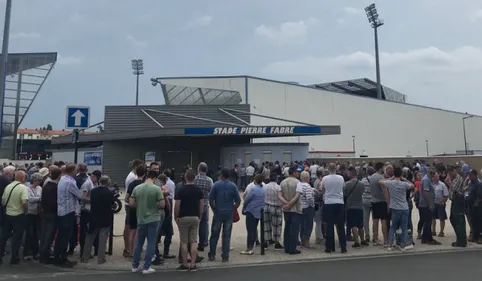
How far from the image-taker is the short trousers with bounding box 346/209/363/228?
9.12 metres

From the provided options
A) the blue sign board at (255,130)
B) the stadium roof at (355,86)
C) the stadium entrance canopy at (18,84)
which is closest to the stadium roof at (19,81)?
the stadium entrance canopy at (18,84)

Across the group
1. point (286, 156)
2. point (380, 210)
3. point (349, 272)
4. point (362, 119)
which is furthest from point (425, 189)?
point (362, 119)

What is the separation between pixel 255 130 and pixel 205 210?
15.2 meters

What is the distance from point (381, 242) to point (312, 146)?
4777cm

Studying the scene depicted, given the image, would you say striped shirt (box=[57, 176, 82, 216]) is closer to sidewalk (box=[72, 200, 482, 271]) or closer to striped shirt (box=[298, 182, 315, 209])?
sidewalk (box=[72, 200, 482, 271])

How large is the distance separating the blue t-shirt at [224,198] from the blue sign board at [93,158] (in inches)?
829

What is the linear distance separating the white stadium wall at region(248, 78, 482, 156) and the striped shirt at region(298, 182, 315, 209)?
40912mm

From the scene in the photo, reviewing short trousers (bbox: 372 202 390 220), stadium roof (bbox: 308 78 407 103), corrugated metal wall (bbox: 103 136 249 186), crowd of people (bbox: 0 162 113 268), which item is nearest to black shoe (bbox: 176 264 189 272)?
crowd of people (bbox: 0 162 113 268)

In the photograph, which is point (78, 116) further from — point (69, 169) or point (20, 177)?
point (69, 169)

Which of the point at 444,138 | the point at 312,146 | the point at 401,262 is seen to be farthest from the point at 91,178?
the point at 444,138

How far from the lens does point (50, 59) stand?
3572cm

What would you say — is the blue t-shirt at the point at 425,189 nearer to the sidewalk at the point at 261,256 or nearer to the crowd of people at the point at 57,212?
the sidewalk at the point at 261,256

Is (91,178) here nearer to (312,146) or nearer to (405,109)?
(312,146)

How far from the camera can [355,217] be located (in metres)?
9.15
